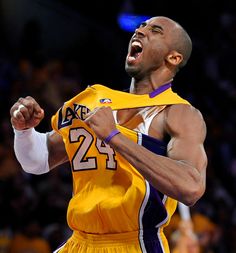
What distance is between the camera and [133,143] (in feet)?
11.1

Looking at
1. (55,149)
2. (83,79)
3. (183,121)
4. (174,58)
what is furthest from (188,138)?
(83,79)

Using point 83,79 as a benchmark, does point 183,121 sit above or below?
above

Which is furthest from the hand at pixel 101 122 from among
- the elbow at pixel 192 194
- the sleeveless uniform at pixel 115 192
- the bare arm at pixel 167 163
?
the elbow at pixel 192 194

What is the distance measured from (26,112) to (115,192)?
608mm

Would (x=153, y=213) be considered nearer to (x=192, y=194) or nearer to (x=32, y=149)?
(x=192, y=194)

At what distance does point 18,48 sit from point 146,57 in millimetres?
5519

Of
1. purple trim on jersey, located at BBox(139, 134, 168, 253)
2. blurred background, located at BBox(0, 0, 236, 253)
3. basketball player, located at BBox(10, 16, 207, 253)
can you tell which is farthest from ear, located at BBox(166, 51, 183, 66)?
blurred background, located at BBox(0, 0, 236, 253)

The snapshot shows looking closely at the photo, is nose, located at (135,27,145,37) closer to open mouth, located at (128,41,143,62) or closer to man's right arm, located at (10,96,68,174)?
open mouth, located at (128,41,143,62)

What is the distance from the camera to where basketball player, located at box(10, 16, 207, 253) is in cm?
350

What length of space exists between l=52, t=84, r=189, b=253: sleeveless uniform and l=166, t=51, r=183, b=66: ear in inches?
8.2

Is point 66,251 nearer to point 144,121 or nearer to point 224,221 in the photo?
point 144,121

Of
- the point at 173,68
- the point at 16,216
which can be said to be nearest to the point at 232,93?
the point at 16,216

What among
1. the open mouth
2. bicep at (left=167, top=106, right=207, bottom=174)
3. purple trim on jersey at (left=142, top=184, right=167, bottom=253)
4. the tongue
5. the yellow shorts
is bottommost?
the yellow shorts

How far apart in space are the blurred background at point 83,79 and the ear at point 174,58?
10.7 feet
